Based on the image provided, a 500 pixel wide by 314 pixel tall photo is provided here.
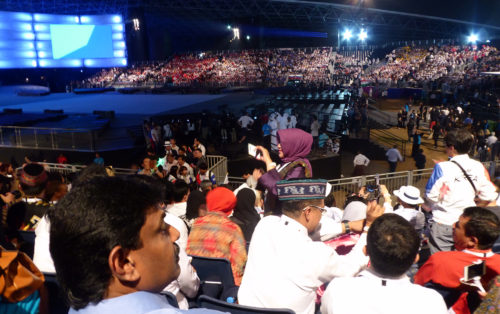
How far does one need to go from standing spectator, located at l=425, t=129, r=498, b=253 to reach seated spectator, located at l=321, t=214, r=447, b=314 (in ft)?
5.78

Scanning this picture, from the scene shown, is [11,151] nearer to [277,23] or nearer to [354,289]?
[354,289]

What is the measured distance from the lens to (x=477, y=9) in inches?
1407

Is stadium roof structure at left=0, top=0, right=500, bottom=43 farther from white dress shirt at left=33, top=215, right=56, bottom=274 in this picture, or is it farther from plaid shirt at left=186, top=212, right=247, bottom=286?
white dress shirt at left=33, top=215, right=56, bottom=274

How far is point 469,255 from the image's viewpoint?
8.61 ft

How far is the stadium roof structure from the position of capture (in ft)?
117

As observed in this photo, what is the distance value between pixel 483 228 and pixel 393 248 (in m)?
1.06

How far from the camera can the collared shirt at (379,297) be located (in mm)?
1875

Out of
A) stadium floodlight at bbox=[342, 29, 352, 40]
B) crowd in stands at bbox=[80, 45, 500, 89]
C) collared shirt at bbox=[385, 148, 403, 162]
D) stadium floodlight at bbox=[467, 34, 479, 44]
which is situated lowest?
collared shirt at bbox=[385, 148, 403, 162]

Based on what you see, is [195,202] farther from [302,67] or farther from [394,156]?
[302,67]

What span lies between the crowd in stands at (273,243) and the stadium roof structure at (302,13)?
32.8 meters

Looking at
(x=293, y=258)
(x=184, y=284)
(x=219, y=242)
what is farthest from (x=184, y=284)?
(x=293, y=258)

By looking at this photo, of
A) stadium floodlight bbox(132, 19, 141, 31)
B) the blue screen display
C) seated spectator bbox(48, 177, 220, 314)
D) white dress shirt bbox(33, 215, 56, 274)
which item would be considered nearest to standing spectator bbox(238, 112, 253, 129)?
white dress shirt bbox(33, 215, 56, 274)

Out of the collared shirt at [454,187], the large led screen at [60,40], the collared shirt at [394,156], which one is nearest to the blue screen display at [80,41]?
the large led screen at [60,40]

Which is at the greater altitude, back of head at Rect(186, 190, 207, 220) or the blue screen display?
the blue screen display
